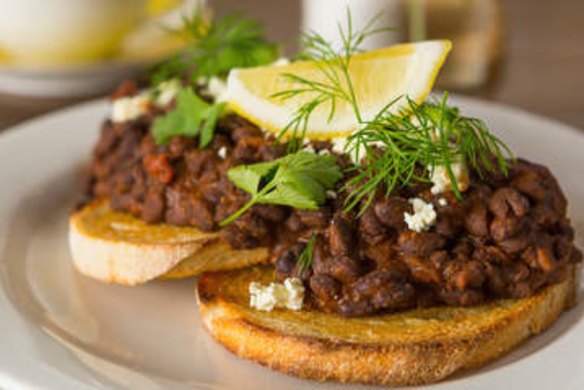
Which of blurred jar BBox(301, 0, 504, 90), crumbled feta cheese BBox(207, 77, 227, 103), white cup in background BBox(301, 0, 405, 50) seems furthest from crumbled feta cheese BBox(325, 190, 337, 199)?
blurred jar BBox(301, 0, 504, 90)

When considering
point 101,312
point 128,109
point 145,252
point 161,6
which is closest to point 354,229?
point 145,252

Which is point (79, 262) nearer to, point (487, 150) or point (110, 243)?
point (110, 243)

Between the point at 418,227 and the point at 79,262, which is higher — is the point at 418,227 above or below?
above

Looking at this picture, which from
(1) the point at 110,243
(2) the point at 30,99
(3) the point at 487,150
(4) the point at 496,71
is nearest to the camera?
(3) the point at 487,150

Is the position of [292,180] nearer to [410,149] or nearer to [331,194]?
[331,194]

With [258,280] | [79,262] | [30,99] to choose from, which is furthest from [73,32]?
[258,280]

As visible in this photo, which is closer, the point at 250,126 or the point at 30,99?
the point at 250,126
